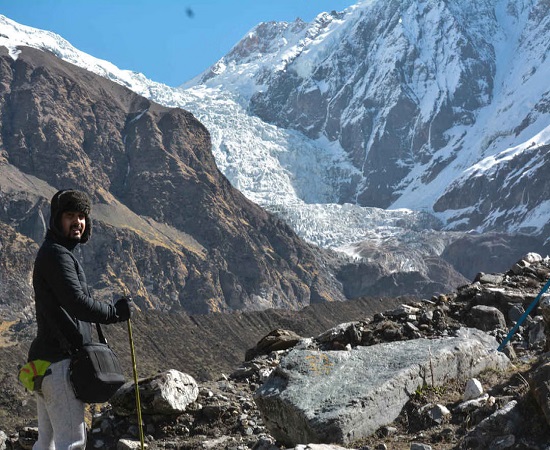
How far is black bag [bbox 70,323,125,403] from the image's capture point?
7250 millimetres

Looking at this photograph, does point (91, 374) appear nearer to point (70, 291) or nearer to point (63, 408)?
point (63, 408)

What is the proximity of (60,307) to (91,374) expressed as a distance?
1.73 ft

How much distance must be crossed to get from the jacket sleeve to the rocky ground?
2938 millimetres

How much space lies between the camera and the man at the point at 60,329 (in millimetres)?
7234

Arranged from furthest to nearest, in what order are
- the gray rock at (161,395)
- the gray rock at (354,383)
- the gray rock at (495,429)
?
1. the gray rock at (161,395)
2. the gray rock at (354,383)
3. the gray rock at (495,429)

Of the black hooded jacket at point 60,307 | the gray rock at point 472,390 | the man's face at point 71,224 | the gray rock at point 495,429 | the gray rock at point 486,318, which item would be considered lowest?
the gray rock at point 495,429

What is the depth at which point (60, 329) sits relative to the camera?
732 cm

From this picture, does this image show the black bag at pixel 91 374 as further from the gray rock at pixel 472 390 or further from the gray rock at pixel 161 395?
the gray rock at pixel 161 395

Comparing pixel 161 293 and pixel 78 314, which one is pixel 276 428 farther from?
pixel 161 293

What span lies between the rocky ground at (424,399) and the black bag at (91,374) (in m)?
2.67

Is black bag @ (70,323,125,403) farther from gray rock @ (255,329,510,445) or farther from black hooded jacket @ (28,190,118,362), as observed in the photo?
gray rock @ (255,329,510,445)

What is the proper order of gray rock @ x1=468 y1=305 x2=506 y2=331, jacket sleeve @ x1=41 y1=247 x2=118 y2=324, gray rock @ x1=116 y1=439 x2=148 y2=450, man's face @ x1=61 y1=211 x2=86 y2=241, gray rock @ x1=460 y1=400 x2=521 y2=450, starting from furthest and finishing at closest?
gray rock @ x1=468 y1=305 x2=506 y2=331
gray rock @ x1=116 y1=439 x2=148 y2=450
gray rock @ x1=460 y1=400 x2=521 y2=450
man's face @ x1=61 y1=211 x2=86 y2=241
jacket sleeve @ x1=41 y1=247 x2=118 y2=324

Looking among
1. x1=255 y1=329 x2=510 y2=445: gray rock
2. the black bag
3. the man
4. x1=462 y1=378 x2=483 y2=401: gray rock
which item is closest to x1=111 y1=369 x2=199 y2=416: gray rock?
x1=255 y1=329 x2=510 y2=445: gray rock

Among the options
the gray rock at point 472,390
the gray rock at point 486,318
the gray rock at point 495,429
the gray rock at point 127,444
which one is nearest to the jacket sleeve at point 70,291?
the gray rock at point 495,429
